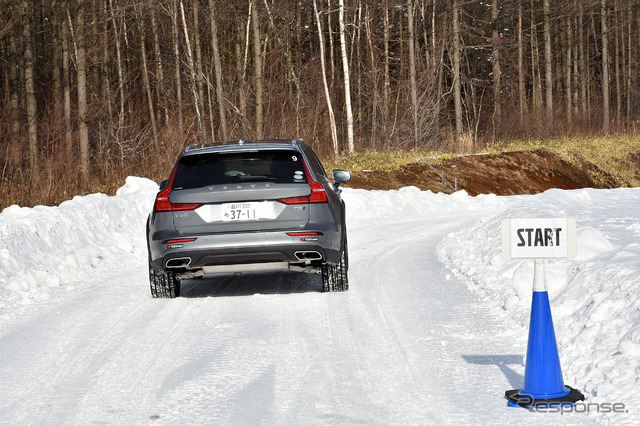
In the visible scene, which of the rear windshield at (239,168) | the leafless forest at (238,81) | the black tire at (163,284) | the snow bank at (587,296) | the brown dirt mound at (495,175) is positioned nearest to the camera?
the snow bank at (587,296)

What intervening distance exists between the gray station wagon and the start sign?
341cm

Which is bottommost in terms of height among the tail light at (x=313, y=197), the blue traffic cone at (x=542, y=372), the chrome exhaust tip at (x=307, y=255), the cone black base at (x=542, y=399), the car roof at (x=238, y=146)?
the cone black base at (x=542, y=399)

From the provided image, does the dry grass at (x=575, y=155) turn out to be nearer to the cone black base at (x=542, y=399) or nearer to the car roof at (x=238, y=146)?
the car roof at (x=238, y=146)

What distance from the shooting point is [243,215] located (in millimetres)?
8086

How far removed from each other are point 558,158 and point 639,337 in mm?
33322

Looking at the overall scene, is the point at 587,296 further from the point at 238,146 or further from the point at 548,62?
the point at 548,62

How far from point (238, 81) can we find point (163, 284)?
32666mm

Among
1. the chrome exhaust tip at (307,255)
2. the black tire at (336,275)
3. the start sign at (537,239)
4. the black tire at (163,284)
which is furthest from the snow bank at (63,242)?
the start sign at (537,239)

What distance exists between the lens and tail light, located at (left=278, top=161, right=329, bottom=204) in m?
8.19

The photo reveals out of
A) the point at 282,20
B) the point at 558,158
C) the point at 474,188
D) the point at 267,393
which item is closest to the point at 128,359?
the point at 267,393

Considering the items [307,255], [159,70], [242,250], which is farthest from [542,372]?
[159,70]

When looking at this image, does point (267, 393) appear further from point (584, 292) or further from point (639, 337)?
point (584, 292)

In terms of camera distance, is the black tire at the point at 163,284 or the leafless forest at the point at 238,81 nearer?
the black tire at the point at 163,284

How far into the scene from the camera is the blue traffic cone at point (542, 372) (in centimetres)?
468
